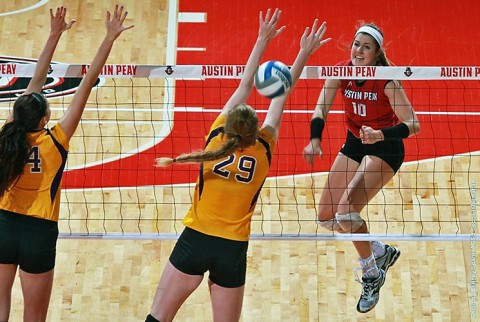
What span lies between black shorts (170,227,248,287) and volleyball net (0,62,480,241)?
147 inches

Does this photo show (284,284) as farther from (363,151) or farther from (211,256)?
(211,256)

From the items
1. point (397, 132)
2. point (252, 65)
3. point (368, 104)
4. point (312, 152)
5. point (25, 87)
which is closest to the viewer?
point (252, 65)

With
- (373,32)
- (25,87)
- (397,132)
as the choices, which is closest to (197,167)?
(25,87)

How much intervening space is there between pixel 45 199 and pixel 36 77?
0.99m

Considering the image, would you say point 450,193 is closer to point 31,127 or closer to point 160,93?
point 160,93

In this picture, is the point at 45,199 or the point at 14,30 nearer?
the point at 45,199

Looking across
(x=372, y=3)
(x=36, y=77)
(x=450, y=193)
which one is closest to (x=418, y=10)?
(x=372, y=3)

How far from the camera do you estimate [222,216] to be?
19.3ft

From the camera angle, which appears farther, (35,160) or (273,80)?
(273,80)

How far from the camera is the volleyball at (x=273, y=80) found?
6445 mm

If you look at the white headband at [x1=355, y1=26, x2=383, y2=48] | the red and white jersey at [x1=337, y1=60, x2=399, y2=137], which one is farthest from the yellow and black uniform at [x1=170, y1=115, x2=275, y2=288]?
the white headband at [x1=355, y1=26, x2=383, y2=48]

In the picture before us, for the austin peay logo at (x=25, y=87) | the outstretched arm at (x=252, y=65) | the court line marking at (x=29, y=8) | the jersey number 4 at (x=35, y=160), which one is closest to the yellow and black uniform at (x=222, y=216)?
the outstretched arm at (x=252, y=65)

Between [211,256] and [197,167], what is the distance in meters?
5.01

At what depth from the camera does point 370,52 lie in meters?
7.88
